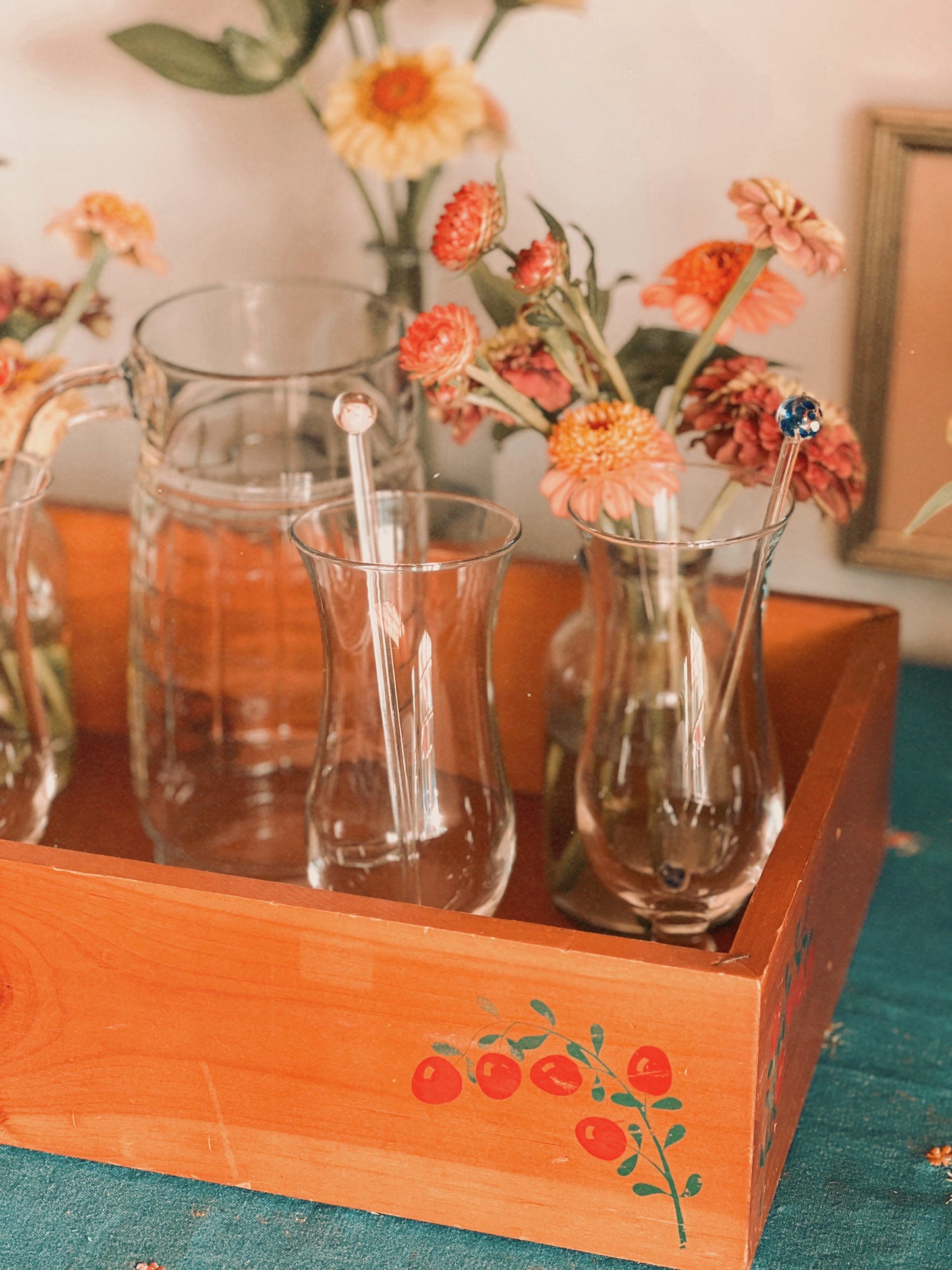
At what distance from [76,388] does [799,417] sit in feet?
0.89

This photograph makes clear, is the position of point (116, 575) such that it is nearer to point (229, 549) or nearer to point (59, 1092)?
point (229, 549)

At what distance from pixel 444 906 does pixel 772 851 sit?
10 cm

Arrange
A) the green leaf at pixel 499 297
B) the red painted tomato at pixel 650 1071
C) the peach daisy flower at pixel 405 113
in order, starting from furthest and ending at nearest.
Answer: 1. the peach daisy flower at pixel 405 113
2. the green leaf at pixel 499 297
3. the red painted tomato at pixel 650 1071

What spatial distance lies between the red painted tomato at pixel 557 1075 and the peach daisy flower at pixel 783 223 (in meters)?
0.22

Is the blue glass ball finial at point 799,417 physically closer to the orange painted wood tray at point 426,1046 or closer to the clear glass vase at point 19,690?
the orange painted wood tray at point 426,1046

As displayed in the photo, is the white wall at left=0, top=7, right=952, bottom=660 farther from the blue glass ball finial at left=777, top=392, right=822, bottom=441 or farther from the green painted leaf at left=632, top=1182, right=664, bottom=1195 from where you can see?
the green painted leaf at left=632, top=1182, right=664, bottom=1195

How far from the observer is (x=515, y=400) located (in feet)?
1.39

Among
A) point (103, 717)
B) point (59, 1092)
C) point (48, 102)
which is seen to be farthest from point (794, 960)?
point (48, 102)

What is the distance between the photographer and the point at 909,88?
23.1 inches

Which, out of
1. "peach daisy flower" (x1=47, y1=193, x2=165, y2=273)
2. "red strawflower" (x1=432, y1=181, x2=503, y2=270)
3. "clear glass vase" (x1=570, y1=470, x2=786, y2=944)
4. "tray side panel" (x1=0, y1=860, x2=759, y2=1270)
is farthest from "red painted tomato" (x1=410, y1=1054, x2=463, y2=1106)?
"peach daisy flower" (x1=47, y1=193, x2=165, y2=273)

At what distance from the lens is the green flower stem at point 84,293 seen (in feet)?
1.70

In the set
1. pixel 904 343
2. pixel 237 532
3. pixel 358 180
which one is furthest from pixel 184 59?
pixel 904 343

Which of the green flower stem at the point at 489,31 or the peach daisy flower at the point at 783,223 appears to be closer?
the peach daisy flower at the point at 783,223

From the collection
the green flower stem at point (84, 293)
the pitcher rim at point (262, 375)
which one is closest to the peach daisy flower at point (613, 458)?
the pitcher rim at point (262, 375)
